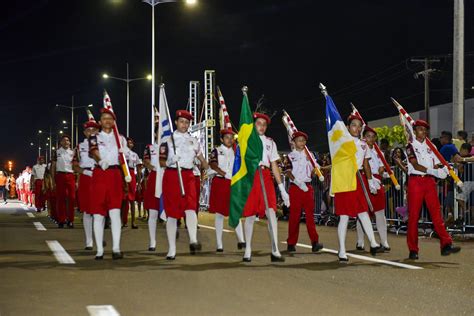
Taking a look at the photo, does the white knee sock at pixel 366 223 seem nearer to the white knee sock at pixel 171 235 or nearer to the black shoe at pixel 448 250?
the black shoe at pixel 448 250

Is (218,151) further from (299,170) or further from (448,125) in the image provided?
(448,125)

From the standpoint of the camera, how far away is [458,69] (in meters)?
19.9

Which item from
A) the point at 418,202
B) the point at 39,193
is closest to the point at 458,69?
the point at 418,202

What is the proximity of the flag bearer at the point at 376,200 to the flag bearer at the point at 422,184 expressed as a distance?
51.1 inches

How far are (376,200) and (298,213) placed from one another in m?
1.28

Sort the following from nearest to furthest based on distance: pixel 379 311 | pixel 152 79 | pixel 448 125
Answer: pixel 379 311 < pixel 152 79 < pixel 448 125

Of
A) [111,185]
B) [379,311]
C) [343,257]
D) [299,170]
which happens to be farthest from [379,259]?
[379,311]

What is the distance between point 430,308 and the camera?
296 inches

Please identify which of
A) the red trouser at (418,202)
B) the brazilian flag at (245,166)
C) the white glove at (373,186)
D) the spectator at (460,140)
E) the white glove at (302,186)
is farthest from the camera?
the spectator at (460,140)

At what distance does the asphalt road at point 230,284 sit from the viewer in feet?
24.6

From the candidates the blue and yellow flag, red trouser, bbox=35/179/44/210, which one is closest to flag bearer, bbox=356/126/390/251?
the blue and yellow flag

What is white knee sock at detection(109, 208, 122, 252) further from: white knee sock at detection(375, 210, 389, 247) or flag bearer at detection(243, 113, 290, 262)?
white knee sock at detection(375, 210, 389, 247)

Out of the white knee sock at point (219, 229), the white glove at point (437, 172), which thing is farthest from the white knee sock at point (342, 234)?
the white knee sock at point (219, 229)

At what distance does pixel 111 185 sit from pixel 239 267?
7.90 ft
